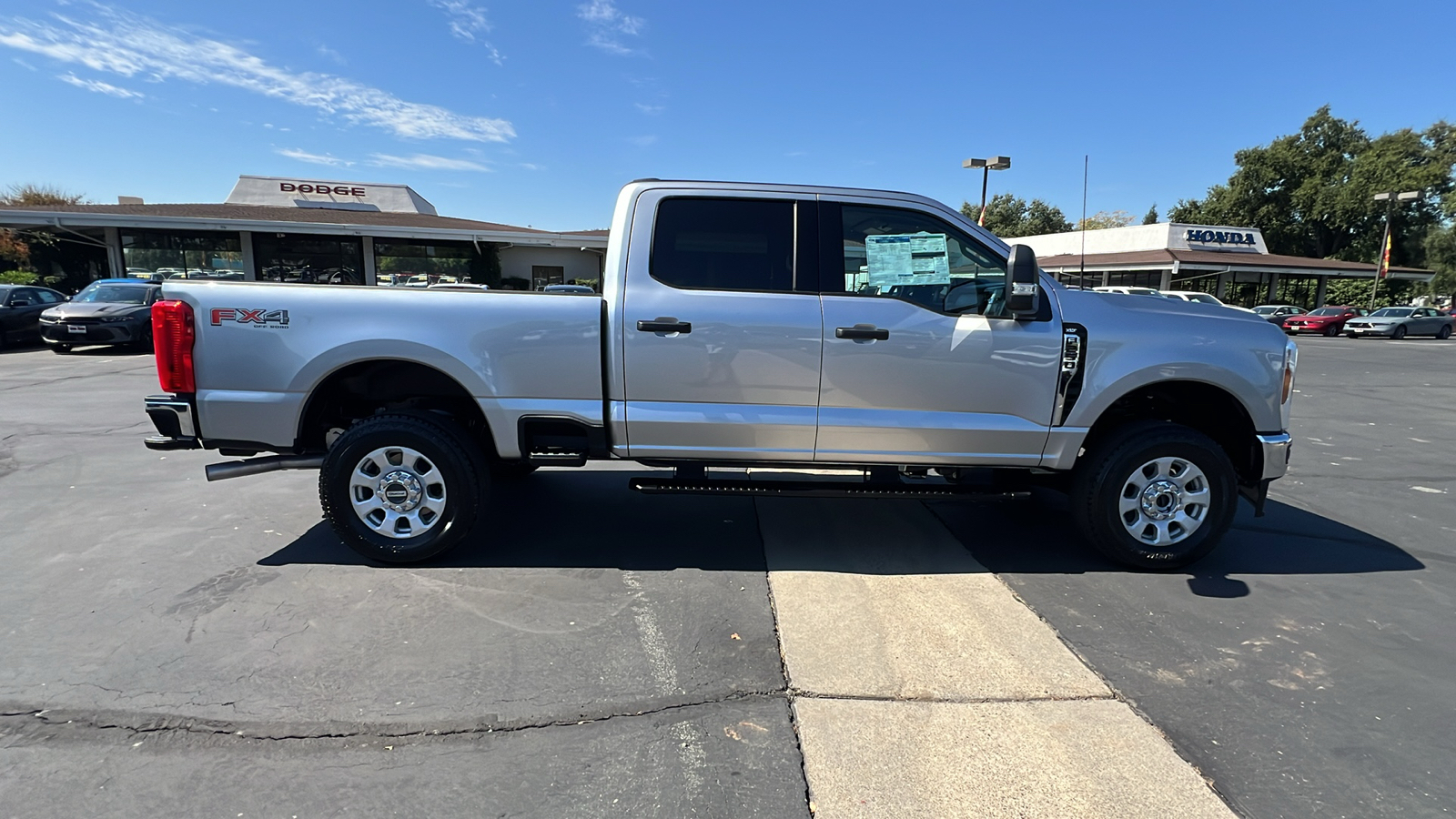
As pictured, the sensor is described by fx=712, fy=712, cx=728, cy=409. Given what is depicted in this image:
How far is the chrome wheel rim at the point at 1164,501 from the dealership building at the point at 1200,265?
34.3 m

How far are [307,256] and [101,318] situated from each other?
35.1 ft

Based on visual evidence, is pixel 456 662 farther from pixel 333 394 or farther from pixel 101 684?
pixel 333 394

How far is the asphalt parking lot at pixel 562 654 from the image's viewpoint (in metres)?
2.40

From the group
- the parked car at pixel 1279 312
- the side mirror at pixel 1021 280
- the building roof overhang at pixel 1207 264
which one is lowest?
the parked car at pixel 1279 312

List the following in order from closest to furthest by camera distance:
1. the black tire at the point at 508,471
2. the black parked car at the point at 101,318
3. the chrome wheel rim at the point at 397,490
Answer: the chrome wheel rim at the point at 397,490
the black tire at the point at 508,471
the black parked car at the point at 101,318

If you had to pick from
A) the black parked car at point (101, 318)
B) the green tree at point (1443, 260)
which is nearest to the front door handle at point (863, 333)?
the black parked car at point (101, 318)

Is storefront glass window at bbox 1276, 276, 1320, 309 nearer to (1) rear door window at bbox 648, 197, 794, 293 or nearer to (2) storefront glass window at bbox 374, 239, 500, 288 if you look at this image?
(2) storefront glass window at bbox 374, 239, 500, 288

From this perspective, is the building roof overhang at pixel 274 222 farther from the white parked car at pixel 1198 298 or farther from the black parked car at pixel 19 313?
the white parked car at pixel 1198 298

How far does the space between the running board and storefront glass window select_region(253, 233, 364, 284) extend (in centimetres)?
2413

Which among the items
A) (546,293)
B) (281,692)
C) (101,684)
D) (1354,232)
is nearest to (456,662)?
(281,692)

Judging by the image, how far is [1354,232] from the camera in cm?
5494

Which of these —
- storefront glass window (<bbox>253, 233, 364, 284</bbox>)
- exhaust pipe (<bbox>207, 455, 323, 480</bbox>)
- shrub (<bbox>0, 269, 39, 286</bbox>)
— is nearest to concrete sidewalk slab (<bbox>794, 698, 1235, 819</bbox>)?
exhaust pipe (<bbox>207, 455, 323, 480</bbox>)

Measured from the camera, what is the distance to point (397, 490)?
403 centimetres

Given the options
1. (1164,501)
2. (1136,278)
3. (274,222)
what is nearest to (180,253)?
(274,222)
